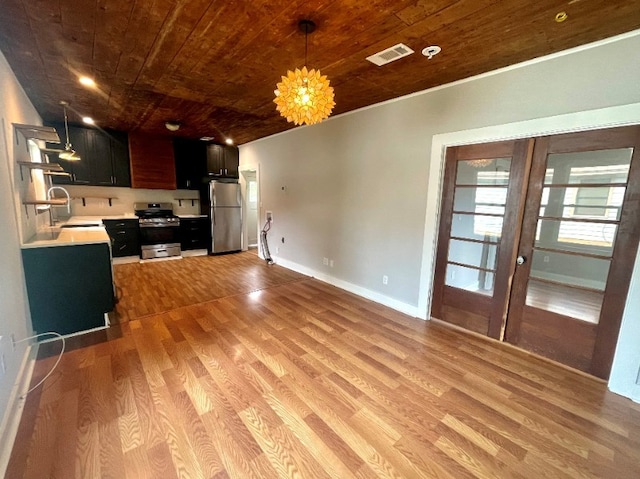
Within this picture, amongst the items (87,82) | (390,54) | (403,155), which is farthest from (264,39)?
(87,82)

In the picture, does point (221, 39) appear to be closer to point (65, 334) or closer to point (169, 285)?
point (65, 334)

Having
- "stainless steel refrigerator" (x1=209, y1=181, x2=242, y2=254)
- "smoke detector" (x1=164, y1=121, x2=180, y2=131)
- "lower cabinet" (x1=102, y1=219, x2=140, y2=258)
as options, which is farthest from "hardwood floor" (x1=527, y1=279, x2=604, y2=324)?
"lower cabinet" (x1=102, y1=219, x2=140, y2=258)

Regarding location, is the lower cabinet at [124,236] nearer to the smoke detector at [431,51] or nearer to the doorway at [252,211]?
the doorway at [252,211]

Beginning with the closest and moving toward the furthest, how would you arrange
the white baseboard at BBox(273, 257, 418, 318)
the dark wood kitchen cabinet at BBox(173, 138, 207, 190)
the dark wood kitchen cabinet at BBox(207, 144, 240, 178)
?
the white baseboard at BBox(273, 257, 418, 318)
the dark wood kitchen cabinet at BBox(173, 138, 207, 190)
the dark wood kitchen cabinet at BBox(207, 144, 240, 178)

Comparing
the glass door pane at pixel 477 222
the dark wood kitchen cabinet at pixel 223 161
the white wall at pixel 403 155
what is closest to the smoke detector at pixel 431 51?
the white wall at pixel 403 155

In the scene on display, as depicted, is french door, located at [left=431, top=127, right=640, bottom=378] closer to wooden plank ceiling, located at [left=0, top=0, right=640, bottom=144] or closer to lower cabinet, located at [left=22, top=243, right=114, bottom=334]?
wooden plank ceiling, located at [left=0, top=0, right=640, bottom=144]

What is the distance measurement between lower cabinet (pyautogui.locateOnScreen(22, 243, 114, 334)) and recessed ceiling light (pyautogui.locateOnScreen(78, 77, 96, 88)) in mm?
1674

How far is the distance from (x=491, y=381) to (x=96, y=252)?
3693mm

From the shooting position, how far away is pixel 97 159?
4980 mm

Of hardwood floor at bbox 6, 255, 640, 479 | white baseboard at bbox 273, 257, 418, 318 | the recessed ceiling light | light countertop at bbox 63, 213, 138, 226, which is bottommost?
hardwood floor at bbox 6, 255, 640, 479

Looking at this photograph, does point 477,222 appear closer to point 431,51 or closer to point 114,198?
point 431,51

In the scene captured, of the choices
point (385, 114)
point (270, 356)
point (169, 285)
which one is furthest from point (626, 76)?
point (169, 285)

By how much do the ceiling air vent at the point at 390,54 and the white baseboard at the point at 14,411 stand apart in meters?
3.39

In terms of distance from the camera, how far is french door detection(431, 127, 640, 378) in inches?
79.5
